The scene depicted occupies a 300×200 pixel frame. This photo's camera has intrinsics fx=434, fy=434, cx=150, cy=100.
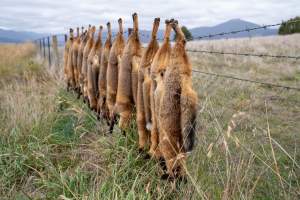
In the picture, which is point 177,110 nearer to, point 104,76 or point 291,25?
point 104,76

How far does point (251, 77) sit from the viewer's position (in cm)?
1166

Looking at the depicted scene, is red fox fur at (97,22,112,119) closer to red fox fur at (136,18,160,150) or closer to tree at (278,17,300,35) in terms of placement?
red fox fur at (136,18,160,150)

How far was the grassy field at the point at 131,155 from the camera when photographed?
10.5 ft

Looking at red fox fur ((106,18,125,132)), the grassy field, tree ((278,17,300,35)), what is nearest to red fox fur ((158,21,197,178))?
the grassy field

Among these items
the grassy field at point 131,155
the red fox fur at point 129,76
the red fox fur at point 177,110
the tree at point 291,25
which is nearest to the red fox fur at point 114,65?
the red fox fur at point 129,76

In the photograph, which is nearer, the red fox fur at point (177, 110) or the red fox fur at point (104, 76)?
the red fox fur at point (177, 110)

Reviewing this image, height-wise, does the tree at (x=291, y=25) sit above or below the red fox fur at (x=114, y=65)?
above

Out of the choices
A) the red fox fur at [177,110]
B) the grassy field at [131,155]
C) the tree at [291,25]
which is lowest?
the grassy field at [131,155]

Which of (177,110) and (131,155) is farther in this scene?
(131,155)

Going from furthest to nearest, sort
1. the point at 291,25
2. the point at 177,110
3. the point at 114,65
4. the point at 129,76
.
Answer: the point at 291,25
the point at 114,65
the point at 129,76
the point at 177,110

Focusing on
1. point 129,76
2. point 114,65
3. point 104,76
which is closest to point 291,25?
point 104,76

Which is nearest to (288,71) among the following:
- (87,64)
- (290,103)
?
(290,103)

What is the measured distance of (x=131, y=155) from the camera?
14.3ft

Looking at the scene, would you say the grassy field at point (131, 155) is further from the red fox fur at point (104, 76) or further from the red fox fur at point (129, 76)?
the red fox fur at point (129, 76)
